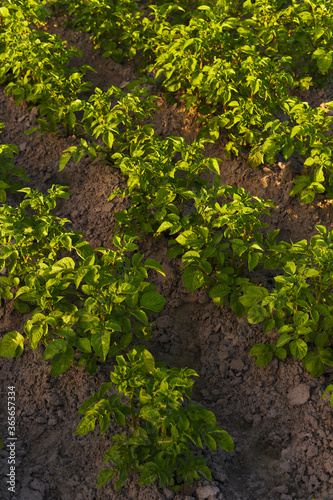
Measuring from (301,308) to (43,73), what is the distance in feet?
10.0

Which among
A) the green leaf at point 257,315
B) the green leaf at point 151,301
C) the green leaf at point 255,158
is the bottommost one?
the green leaf at point 257,315

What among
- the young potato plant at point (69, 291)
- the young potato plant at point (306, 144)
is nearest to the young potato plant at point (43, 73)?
the young potato plant at point (69, 291)

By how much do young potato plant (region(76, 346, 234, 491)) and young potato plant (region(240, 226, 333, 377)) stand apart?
0.73 metres

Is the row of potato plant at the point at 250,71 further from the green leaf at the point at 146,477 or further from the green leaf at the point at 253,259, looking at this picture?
the green leaf at the point at 146,477

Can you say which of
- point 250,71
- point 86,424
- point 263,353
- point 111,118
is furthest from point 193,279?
point 250,71

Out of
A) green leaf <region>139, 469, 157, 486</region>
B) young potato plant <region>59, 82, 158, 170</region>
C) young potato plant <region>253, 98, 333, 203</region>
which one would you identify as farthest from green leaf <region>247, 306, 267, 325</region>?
young potato plant <region>59, 82, 158, 170</region>

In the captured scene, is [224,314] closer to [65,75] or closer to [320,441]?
[320,441]

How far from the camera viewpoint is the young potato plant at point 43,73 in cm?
423

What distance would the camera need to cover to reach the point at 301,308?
307 cm

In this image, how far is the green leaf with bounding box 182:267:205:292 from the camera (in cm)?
321

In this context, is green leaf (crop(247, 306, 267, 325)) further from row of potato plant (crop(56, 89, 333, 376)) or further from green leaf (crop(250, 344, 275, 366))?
green leaf (crop(250, 344, 275, 366))

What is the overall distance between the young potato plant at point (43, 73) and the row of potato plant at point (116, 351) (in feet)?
5.06

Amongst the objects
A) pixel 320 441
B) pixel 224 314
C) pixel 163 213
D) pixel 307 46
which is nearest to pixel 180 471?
pixel 320 441

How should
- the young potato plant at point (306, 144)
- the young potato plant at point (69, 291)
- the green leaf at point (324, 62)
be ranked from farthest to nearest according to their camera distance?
1. the green leaf at point (324, 62)
2. the young potato plant at point (306, 144)
3. the young potato plant at point (69, 291)
